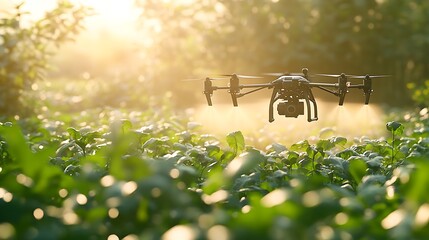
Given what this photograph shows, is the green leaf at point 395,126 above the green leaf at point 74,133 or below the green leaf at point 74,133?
below

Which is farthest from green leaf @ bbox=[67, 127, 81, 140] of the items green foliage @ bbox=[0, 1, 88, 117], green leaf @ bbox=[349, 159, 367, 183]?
green foliage @ bbox=[0, 1, 88, 117]

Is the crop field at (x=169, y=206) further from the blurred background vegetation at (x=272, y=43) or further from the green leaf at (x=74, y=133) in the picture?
the blurred background vegetation at (x=272, y=43)

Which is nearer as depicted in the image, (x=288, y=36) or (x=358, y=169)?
(x=358, y=169)

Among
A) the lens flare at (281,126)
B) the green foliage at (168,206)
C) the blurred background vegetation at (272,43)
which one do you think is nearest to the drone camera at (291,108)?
the green foliage at (168,206)

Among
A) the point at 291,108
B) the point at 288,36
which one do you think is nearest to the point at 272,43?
the point at 288,36

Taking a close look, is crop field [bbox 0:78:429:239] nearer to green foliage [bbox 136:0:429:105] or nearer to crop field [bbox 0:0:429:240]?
crop field [bbox 0:0:429:240]

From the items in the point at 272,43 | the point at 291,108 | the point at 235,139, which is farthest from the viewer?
the point at 272,43

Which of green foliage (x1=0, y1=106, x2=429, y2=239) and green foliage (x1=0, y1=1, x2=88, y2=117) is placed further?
green foliage (x1=0, y1=1, x2=88, y2=117)

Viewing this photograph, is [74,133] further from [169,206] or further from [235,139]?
[169,206]
